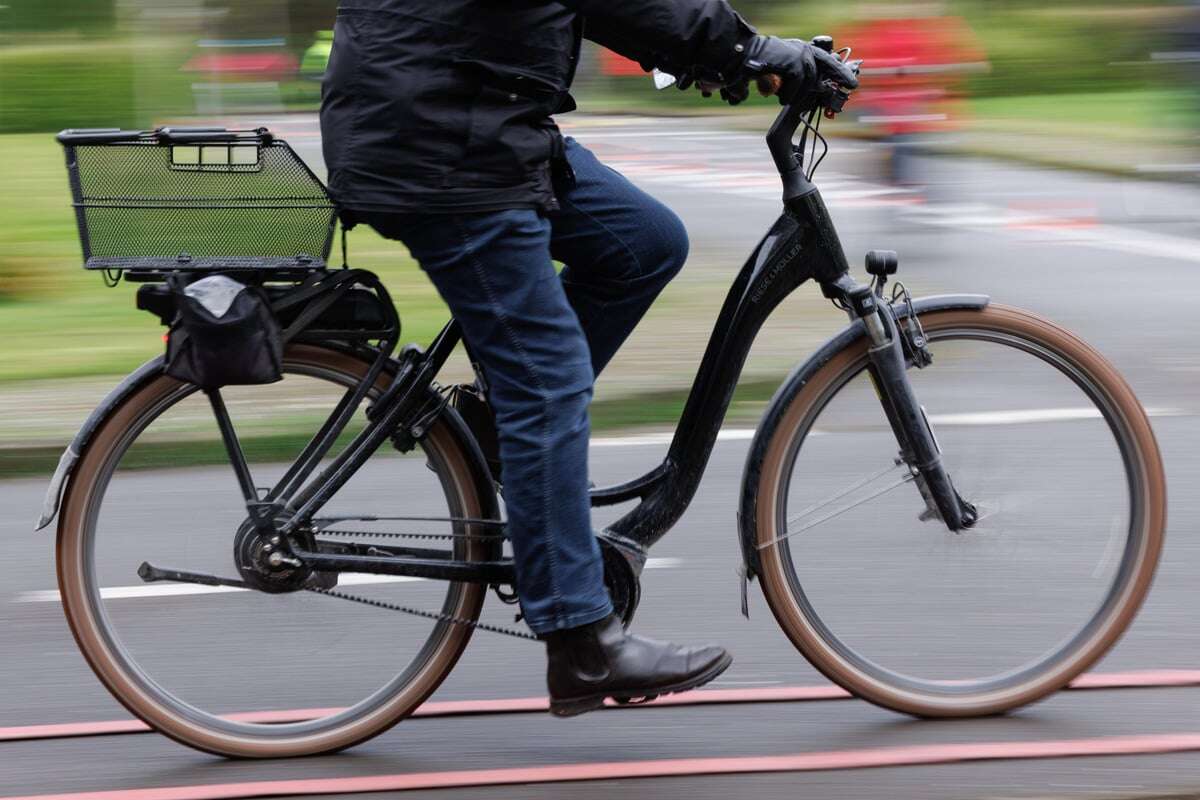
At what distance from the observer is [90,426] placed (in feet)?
11.0

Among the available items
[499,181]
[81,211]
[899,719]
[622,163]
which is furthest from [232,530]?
[622,163]

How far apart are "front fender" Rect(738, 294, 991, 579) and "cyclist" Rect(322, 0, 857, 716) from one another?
0.29 meters

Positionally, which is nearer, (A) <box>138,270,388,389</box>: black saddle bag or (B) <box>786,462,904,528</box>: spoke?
(A) <box>138,270,388,389</box>: black saddle bag

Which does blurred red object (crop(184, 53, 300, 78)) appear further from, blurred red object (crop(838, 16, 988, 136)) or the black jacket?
the black jacket

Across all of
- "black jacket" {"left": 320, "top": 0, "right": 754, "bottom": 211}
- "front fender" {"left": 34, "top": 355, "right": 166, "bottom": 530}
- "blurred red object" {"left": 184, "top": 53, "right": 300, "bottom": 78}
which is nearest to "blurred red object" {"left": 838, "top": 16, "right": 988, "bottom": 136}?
"black jacket" {"left": 320, "top": 0, "right": 754, "bottom": 211}

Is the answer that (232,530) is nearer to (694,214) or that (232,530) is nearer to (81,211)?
(81,211)

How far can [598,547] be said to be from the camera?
11.0 ft

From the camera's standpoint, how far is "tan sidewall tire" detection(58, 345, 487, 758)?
3.38m

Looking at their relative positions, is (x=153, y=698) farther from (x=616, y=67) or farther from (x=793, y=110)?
(x=616, y=67)

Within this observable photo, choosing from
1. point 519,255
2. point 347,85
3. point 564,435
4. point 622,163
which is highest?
point 347,85

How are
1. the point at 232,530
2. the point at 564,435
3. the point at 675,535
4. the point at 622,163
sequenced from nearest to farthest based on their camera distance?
1. the point at 564,435
2. the point at 232,530
3. the point at 675,535
4. the point at 622,163

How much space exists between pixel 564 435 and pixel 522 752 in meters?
0.74

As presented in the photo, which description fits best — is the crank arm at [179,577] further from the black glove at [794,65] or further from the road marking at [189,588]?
the black glove at [794,65]

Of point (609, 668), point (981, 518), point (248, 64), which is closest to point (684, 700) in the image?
point (609, 668)
